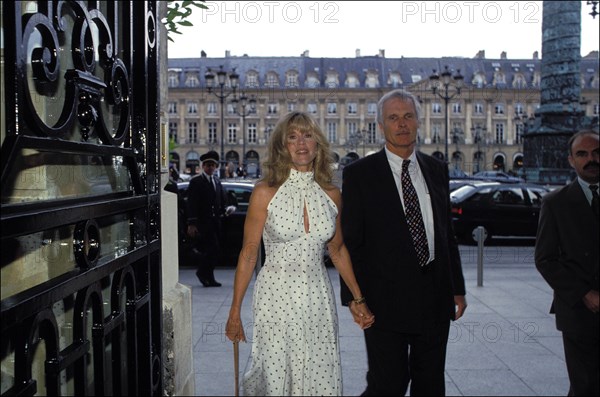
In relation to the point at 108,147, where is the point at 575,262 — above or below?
below

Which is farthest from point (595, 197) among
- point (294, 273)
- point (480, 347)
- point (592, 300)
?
point (480, 347)

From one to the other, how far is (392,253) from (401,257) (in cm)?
5

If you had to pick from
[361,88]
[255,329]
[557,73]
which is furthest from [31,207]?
[361,88]

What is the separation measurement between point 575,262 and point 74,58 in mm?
3219

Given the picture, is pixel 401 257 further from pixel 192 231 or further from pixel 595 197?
pixel 192 231

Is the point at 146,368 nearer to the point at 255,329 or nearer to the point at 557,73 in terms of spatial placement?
the point at 255,329

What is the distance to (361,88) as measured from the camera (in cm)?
8081

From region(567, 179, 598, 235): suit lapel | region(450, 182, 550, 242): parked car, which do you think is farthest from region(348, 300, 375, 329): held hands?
region(450, 182, 550, 242): parked car

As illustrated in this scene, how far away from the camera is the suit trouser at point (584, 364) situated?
3.71 meters

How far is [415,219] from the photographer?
11.7 feet

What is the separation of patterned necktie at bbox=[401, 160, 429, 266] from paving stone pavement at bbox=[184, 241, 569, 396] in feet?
4.93

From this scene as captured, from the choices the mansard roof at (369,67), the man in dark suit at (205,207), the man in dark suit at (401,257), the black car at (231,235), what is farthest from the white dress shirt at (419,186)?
the mansard roof at (369,67)

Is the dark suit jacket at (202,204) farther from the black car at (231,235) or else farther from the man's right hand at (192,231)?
the black car at (231,235)

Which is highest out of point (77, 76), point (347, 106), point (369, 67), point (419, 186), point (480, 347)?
point (369, 67)
